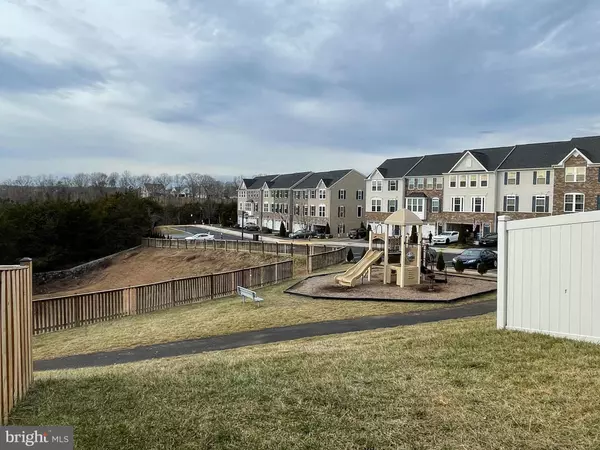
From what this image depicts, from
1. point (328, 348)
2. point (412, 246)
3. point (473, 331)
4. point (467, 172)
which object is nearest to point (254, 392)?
point (328, 348)

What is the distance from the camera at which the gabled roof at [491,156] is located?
153 ft

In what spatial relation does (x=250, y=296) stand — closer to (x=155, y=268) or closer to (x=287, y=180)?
(x=155, y=268)

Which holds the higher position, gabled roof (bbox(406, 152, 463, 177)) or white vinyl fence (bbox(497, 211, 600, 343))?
gabled roof (bbox(406, 152, 463, 177))

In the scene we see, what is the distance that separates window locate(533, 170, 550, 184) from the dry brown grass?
86.1 feet

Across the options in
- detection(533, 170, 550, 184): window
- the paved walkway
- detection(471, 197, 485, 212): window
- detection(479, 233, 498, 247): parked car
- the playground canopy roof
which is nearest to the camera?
the paved walkway

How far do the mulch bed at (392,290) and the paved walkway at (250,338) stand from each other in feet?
8.01

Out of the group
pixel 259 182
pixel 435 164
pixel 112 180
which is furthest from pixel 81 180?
pixel 435 164

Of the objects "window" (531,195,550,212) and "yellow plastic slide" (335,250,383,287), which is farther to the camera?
"window" (531,195,550,212)

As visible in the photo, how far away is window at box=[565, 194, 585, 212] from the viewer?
1562 inches

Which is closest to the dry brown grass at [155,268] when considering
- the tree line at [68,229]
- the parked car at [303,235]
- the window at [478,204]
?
the tree line at [68,229]

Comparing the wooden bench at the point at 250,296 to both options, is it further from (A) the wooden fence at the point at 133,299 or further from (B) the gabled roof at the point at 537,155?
(B) the gabled roof at the point at 537,155

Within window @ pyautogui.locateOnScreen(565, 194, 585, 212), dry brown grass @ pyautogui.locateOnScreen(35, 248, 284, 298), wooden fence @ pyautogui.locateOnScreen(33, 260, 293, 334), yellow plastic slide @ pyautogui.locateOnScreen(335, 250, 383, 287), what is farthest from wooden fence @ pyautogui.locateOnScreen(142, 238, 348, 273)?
window @ pyautogui.locateOnScreen(565, 194, 585, 212)

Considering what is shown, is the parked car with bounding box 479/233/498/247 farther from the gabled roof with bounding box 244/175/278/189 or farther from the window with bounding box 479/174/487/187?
the gabled roof with bounding box 244/175/278/189

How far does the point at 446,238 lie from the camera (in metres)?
45.9
